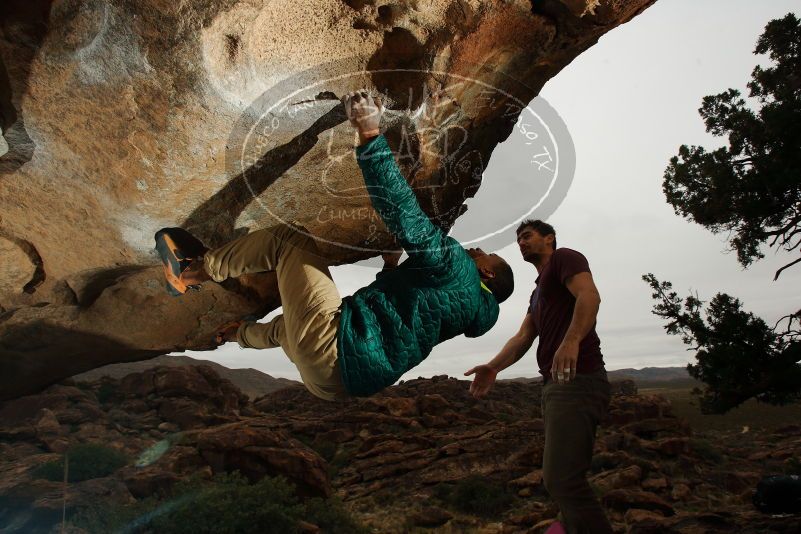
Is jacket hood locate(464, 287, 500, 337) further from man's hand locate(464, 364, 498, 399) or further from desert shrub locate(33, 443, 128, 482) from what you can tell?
desert shrub locate(33, 443, 128, 482)

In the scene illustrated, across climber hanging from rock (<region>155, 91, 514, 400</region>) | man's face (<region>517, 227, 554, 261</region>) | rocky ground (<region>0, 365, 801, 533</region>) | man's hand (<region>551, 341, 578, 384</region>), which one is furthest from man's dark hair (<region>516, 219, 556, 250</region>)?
rocky ground (<region>0, 365, 801, 533</region>)

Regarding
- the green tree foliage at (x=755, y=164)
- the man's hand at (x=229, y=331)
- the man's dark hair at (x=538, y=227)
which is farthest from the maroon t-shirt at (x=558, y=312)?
the green tree foliage at (x=755, y=164)

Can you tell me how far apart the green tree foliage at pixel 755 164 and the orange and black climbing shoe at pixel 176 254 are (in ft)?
25.3

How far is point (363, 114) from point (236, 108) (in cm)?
143

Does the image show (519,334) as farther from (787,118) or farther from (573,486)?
(787,118)

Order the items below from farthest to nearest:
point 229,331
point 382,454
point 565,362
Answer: point 382,454
point 229,331
point 565,362

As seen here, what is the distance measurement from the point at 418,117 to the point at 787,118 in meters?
6.46

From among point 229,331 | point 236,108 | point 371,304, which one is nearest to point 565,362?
point 371,304

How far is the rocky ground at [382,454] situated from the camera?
668 centimetres

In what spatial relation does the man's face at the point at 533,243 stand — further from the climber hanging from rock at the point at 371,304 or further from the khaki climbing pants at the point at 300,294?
the khaki climbing pants at the point at 300,294

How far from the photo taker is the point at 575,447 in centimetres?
257

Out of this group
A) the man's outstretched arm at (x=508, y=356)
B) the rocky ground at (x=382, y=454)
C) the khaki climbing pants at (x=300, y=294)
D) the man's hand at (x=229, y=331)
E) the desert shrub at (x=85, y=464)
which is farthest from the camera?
the desert shrub at (x=85, y=464)

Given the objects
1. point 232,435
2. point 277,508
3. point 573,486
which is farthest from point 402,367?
point 232,435

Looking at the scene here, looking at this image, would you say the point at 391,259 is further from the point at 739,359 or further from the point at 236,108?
the point at 739,359
